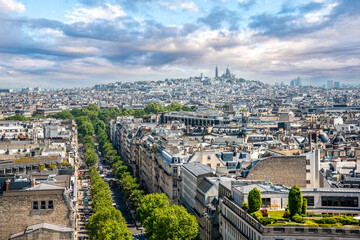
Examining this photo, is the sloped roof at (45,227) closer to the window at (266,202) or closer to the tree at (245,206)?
the tree at (245,206)

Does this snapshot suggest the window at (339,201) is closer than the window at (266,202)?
No

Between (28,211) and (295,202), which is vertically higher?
(295,202)

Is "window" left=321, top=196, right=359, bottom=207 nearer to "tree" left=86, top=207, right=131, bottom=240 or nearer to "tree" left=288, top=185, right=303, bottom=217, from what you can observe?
"tree" left=288, top=185, right=303, bottom=217

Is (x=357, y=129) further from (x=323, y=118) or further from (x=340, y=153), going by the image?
(x=340, y=153)

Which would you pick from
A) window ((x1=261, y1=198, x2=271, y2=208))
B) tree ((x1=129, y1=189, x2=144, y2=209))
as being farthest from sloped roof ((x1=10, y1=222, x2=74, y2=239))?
tree ((x1=129, y1=189, x2=144, y2=209))

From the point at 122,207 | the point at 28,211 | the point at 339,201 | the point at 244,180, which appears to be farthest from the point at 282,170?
the point at 122,207

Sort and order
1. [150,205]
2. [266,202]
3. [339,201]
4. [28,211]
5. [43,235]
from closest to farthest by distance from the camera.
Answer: [43,235] < [28,211] < [266,202] < [339,201] < [150,205]

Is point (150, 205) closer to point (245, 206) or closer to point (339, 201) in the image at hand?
point (245, 206)

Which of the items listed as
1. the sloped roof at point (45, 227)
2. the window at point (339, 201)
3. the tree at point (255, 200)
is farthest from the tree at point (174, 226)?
the window at point (339, 201)
